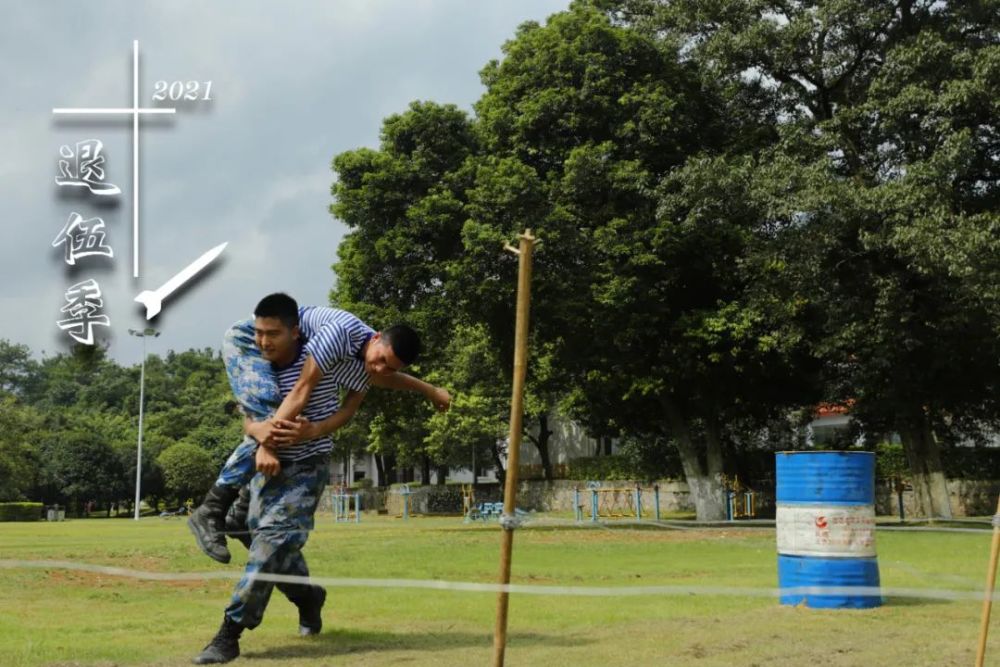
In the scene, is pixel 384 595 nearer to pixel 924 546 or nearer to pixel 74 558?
pixel 74 558

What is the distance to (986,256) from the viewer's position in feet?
78.7

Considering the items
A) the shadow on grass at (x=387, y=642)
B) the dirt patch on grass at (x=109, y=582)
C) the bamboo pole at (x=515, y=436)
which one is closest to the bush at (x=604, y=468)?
the dirt patch on grass at (x=109, y=582)

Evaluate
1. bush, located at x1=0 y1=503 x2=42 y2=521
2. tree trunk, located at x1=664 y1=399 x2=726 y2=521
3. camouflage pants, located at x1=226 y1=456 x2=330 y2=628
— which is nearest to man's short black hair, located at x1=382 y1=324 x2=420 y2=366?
camouflage pants, located at x1=226 y1=456 x2=330 y2=628

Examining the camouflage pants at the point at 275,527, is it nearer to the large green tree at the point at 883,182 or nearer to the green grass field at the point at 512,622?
the green grass field at the point at 512,622

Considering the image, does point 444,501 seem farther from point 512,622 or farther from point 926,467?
point 512,622

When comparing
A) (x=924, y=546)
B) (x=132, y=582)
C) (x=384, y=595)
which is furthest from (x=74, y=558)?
(x=924, y=546)

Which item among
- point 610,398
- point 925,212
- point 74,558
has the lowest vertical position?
point 74,558

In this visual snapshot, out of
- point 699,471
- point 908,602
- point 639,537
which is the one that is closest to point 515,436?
point 908,602

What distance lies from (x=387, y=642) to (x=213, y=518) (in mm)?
1616

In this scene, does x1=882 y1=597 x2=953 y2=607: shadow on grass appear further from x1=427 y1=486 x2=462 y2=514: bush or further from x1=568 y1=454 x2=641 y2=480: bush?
x1=427 y1=486 x2=462 y2=514: bush

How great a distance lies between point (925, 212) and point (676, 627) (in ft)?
63.5

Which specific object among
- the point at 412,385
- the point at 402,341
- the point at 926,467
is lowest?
the point at 926,467

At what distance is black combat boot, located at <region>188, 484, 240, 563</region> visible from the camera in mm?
7512

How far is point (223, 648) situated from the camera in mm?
7176
